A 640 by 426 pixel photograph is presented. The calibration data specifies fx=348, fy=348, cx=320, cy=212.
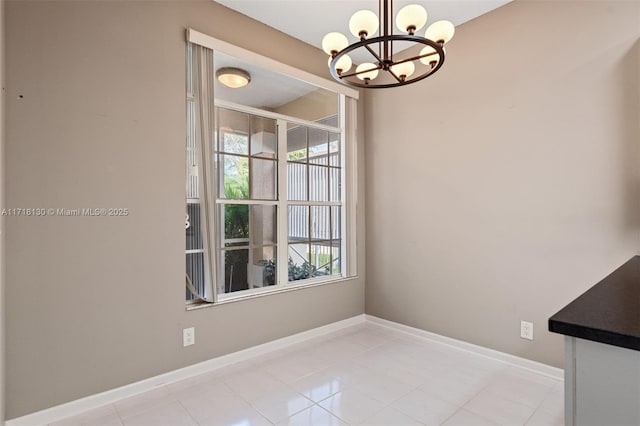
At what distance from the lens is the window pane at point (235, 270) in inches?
110

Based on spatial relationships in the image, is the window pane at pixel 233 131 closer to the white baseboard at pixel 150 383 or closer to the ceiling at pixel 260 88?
the ceiling at pixel 260 88

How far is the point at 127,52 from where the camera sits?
2.25 metres

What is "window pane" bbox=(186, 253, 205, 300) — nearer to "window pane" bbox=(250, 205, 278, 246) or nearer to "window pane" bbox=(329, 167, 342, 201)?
"window pane" bbox=(250, 205, 278, 246)

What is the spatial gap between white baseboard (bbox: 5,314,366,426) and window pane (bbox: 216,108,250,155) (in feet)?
5.34

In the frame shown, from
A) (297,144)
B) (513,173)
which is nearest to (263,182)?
(297,144)

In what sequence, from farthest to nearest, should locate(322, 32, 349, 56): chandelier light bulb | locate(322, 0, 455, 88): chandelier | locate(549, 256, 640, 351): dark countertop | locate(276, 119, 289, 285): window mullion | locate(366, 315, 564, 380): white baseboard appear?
locate(276, 119, 289, 285): window mullion
locate(366, 315, 564, 380): white baseboard
locate(322, 32, 349, 56): chandelier light bulb
locate(322, 0, 455, 88): chandelier
locate(549, 256, 640, 351): dark countertop

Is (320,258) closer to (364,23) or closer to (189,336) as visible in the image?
(189,336)

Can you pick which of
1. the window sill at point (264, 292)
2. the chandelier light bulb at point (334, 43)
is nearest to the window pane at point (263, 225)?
the window sill at point (264, 292)

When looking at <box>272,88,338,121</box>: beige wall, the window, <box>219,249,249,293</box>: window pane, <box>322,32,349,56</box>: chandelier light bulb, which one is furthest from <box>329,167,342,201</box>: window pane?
<box>322,32,349,56</box>: chandelier light bulb

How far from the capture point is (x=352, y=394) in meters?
2.25

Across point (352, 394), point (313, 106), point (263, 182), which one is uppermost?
point (313, 106)

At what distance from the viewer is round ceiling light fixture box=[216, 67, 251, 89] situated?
2777mm

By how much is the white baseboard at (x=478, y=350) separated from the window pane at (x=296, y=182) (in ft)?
4.95

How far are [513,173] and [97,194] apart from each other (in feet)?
9.44
